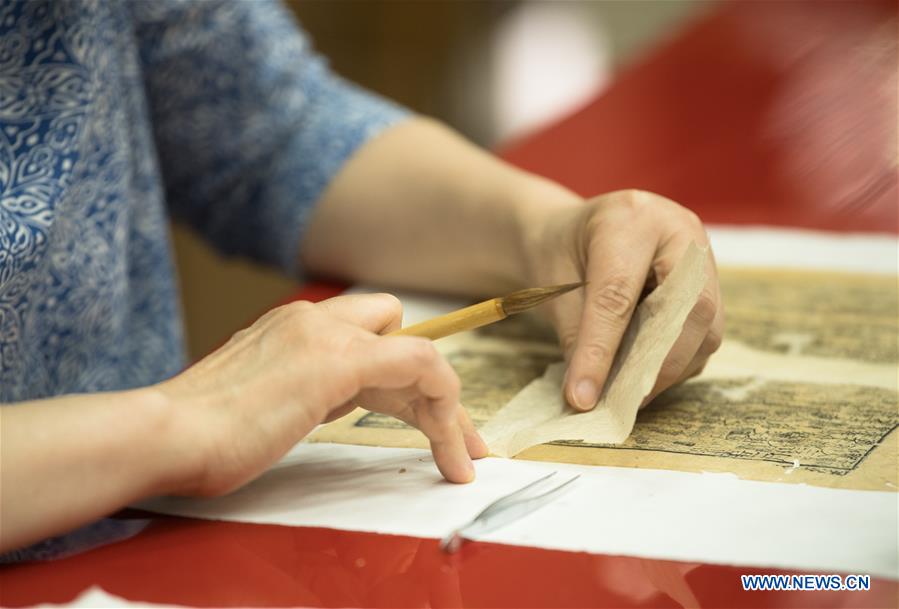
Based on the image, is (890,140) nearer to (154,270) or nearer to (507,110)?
(154,270)

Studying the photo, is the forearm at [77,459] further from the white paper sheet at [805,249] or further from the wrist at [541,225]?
the white paper sheet at [805,249]

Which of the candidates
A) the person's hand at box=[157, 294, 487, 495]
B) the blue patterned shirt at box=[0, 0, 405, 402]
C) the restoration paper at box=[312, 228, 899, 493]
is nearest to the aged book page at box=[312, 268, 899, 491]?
the restoration paper at box=[312, 228, 899, 493]

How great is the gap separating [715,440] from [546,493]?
0.41 ft

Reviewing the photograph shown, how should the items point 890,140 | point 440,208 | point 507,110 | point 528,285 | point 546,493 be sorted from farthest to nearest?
1. point 507,110
2. point 890,140
3. point 440,208
4. point 528,285
5. point 546,493

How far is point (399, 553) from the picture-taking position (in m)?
0.54

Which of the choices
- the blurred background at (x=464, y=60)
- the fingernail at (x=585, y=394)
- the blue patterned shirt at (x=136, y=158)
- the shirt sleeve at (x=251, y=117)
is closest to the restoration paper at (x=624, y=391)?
the fingernail at (x=585, y=394)

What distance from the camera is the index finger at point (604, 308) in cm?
69

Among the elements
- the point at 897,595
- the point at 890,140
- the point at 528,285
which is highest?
the point at 890,140

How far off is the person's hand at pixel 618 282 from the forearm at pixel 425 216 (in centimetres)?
13

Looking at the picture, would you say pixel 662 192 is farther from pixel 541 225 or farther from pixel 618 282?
pixel 618 282

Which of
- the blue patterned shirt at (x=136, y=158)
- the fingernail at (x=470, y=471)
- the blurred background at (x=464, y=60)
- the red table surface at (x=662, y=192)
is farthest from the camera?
the blurred background at (x=464, y=60)

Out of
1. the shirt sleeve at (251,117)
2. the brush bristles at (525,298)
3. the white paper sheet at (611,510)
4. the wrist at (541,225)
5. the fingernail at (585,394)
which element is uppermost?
the shirt sleeve at (251,117)

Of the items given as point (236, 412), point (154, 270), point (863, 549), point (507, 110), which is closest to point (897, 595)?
point (863, 549)

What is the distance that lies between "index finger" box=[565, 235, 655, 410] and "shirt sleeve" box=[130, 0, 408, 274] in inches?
16.5
